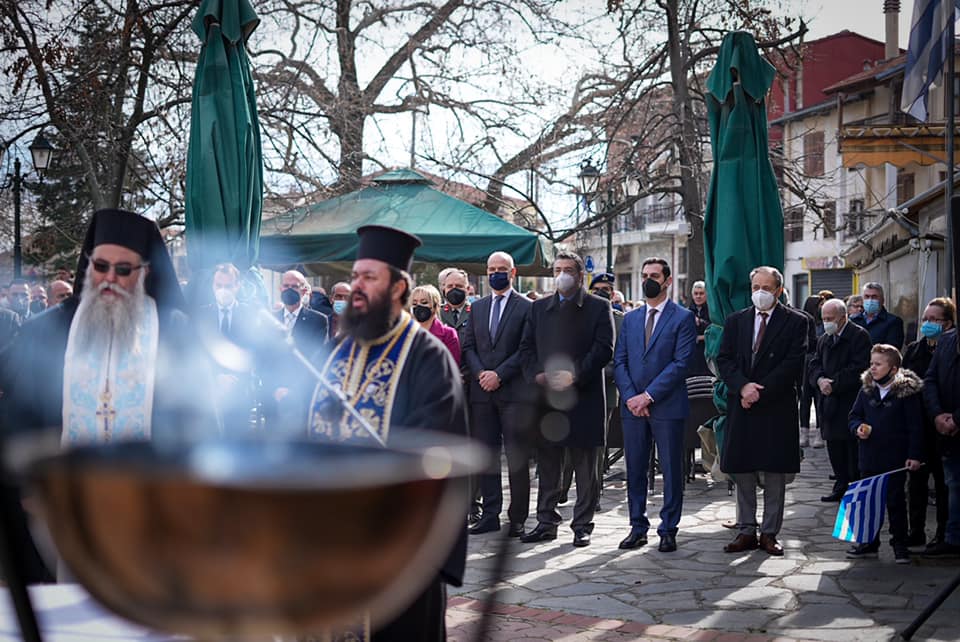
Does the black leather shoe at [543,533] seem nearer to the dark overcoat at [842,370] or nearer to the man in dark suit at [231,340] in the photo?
the man in dark suit at [231,340]

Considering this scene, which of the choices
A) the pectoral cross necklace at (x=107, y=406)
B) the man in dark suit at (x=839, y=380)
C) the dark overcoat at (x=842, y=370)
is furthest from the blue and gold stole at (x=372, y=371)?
the dark overcoat at (x=842, y=370)

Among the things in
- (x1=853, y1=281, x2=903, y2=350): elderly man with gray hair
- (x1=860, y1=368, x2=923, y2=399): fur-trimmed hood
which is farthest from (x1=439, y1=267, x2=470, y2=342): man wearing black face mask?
(x1=853, y1=281, x2=903, y2=350): elderly man with gray hair

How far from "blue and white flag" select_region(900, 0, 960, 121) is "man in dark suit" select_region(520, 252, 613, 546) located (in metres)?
3.80

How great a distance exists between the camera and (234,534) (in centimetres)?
95

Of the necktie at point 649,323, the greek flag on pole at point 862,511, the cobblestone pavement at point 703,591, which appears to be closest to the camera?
the cobblestone pavement at point 703,591

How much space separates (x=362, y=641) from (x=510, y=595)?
288 centimetres

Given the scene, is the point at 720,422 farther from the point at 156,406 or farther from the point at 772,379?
the point at 156,406

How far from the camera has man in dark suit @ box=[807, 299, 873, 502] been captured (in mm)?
10164

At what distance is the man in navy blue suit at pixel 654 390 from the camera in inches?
320

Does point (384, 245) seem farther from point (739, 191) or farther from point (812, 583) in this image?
point (739, 191)

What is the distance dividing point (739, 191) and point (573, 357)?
6.28 feet

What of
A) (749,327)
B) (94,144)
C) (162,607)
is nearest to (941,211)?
(749,327)

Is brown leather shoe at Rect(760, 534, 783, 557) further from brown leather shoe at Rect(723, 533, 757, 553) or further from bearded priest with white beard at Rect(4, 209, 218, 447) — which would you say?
bearded priest with white beard at Rect(4, 209, 218, 447)

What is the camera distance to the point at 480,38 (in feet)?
71.6
